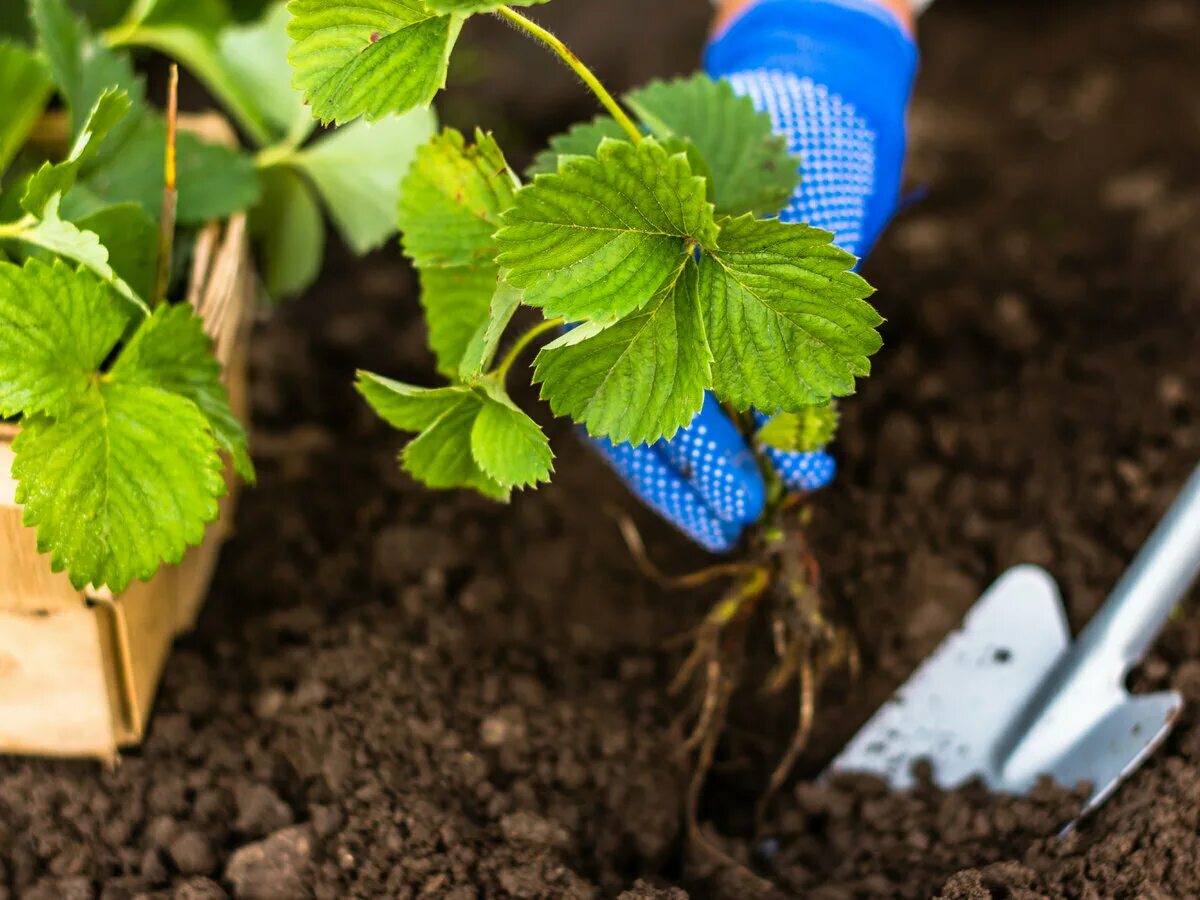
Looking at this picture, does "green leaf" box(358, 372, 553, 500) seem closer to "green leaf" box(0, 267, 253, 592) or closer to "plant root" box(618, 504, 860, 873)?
"green leaf" box(0, 267, 253, 592)

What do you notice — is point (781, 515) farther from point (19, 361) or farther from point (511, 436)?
point (19, 361)

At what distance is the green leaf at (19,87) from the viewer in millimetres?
1179

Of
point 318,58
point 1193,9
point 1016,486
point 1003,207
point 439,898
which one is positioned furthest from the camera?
point 1193,9

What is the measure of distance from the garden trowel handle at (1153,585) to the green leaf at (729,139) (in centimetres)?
51

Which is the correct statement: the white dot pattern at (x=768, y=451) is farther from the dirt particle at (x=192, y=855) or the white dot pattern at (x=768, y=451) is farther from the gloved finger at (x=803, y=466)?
the dirt particle at (x=192, y=855)

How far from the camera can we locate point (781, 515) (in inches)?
49.7

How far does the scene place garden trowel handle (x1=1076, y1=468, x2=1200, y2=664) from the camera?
124 centimetres

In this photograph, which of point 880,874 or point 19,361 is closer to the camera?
point 19,361

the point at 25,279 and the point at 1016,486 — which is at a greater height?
the point at 25,279

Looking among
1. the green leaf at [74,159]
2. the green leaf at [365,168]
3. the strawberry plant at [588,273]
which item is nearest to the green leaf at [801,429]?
the strawberry plant at [588,273]

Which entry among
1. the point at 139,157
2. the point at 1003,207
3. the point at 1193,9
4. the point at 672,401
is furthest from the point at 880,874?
the point at 1193,9

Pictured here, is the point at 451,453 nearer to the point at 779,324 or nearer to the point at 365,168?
the point at 779,324

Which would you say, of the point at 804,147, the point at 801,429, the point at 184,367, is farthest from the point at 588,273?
the point at 804,147

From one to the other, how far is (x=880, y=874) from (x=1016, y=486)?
55 cm
